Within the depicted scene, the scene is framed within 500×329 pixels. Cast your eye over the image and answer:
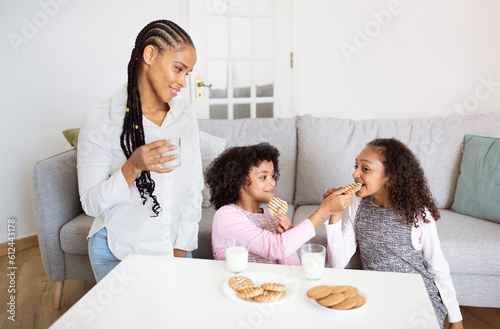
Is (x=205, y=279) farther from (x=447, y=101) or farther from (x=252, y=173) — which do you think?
(x=447, y=101)

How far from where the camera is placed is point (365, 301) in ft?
3.78

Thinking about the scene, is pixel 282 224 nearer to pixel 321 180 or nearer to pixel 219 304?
pixel 219 304

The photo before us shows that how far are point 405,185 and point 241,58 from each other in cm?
224

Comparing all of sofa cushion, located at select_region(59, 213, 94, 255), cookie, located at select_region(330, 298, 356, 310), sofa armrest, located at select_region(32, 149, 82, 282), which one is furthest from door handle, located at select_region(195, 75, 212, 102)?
cookie, located at select_region(330, 298, 356, 310)

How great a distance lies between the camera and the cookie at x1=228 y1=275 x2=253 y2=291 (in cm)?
122

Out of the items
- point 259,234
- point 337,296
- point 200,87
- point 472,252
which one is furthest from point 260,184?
point 200,87

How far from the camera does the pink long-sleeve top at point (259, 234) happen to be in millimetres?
1599

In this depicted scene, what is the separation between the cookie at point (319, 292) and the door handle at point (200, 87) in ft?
8.64

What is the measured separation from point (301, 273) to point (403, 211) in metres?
0.56

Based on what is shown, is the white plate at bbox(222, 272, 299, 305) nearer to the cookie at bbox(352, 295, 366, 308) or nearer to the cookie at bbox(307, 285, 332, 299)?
the cookie at bbox(307, 285, 332, 299)

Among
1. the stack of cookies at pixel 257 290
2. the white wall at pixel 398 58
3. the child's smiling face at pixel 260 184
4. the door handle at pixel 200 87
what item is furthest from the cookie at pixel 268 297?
the door handle at pixel 200 87

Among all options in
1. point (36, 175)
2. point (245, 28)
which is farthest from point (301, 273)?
point (245, 28)

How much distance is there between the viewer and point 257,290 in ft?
3.88

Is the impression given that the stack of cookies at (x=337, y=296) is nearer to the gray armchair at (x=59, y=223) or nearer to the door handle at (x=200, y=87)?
the gray armchair at (x=59, y=223)
